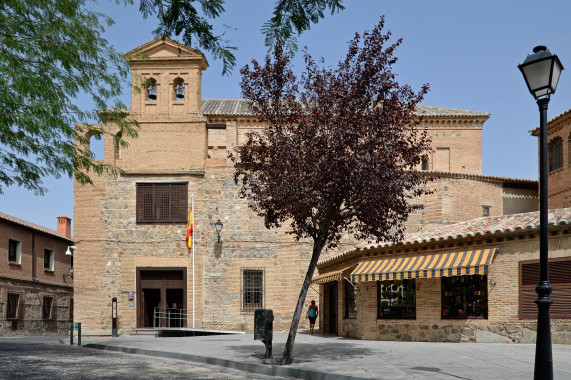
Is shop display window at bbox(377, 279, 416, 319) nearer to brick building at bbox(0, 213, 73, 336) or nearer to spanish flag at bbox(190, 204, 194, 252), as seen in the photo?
spanish flag at bbox(190, 204, 194, 252)

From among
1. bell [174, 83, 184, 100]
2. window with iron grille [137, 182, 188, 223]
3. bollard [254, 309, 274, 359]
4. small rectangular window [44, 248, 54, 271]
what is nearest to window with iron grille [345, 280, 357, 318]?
window with iron grille [137, 182, 188, 223]

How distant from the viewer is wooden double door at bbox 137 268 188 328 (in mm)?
26578

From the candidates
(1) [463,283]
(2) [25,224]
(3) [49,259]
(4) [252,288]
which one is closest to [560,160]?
(1) [463,283]

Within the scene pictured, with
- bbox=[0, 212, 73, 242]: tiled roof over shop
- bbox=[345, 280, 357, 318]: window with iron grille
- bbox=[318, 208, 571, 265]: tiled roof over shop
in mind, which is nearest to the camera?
bbox=[318, 208, 571, 265]: tiled roof over shop

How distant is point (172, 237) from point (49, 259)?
15.9 m

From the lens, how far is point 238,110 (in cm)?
3525

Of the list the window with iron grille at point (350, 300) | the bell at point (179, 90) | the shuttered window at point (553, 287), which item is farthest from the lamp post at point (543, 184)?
the bell at point (179, 90)

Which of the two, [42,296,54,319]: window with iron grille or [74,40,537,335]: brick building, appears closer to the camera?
[74,40,537,335]: brick building

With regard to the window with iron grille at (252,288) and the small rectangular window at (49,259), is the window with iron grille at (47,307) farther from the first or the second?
the window with iron grille at (252,288)

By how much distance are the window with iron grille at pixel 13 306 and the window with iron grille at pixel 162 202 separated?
1155cm

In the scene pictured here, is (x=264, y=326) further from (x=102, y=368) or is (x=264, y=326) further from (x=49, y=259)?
(x=49, y=259)

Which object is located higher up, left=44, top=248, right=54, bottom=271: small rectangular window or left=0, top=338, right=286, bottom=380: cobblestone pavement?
left=44, top=248, right=54, bottom=271: small rectangular window

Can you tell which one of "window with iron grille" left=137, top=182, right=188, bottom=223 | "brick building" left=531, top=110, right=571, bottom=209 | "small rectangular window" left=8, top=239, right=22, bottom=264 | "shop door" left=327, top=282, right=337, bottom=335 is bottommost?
"shop door" left=327, top=282, right=337, bottom=335

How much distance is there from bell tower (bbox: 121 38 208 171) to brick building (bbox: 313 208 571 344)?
31.5ft
